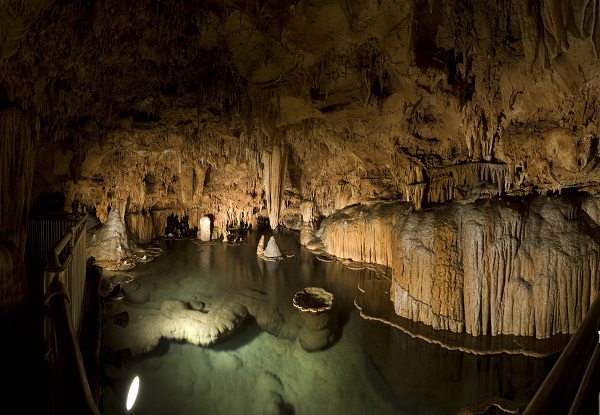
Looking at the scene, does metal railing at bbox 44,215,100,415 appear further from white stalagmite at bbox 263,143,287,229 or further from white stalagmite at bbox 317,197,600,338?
white stalagmite at bbox 263,143,287,229

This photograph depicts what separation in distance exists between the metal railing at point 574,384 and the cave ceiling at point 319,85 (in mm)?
4320

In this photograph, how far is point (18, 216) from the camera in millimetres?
5508

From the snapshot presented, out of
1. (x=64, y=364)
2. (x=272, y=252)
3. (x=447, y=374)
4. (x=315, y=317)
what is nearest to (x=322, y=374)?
(x=315, y=317)

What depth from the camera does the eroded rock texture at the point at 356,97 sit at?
16.1 ft

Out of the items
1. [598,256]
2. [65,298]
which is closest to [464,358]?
[598,256]

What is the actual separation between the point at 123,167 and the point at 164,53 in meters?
6.41

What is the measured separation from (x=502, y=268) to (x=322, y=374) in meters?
3.65

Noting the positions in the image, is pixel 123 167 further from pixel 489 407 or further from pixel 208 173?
pixel 489 407

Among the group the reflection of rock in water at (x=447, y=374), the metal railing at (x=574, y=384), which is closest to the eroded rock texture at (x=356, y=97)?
the reflection of rock in water at (x=447, y=374)

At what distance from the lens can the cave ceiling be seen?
480 cm

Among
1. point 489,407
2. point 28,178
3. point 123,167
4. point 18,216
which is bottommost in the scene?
point 489,407

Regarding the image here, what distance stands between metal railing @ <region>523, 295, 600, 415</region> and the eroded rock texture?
4.32 meters

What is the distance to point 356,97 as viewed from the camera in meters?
8.38

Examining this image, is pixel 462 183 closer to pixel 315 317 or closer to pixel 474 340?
pixel 474 340
